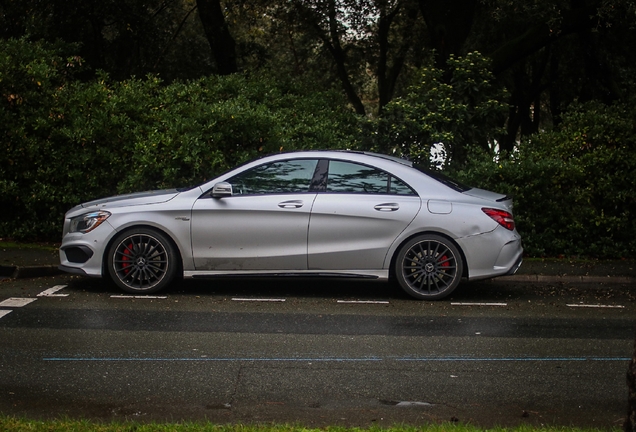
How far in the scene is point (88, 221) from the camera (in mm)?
10000

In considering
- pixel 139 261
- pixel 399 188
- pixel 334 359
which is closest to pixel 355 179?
pixel 399 188

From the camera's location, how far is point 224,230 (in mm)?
9797

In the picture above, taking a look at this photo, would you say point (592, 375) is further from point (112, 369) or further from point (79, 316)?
point (79, 316)

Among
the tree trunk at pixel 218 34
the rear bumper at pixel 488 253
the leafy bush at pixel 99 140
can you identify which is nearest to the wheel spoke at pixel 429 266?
the rear bumper at pixel 488 253

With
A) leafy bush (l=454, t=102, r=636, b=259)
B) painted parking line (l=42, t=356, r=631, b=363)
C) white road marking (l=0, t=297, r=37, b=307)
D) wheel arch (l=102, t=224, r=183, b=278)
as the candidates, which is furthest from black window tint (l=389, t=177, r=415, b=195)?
white road marking (l=0, t=297, r=37, b=307)

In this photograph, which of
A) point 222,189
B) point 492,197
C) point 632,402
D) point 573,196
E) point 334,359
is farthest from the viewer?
point 573,196

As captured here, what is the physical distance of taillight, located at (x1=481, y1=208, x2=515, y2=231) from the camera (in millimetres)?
9828

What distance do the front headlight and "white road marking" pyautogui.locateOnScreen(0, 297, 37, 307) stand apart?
1003mm

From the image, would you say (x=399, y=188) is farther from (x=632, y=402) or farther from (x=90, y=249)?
(x=632, y=402)

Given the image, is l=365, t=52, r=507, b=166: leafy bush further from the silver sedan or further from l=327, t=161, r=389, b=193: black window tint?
the silver sedan

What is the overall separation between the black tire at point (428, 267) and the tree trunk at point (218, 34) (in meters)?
12.1

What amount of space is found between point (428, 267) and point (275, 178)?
1974mm

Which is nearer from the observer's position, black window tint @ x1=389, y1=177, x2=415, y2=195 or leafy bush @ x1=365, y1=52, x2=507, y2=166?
black window tint @ x1=389, y1=177, x2=415, y2=195

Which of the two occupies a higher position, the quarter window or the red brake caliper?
the quarter window
